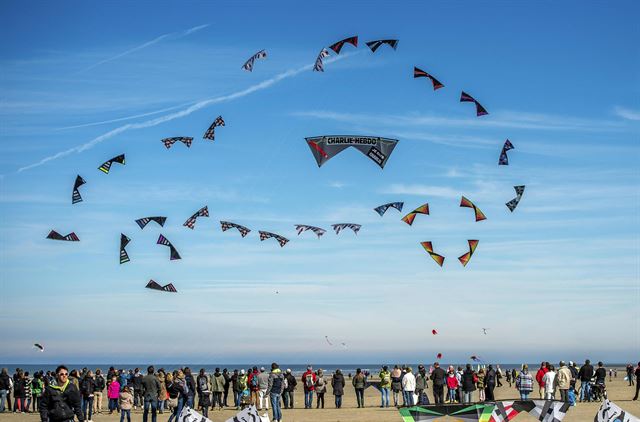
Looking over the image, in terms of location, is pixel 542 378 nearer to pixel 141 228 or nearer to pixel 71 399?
pixel 141 228

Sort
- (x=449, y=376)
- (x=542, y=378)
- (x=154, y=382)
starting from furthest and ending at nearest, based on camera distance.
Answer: (x=449, y=376), (x=542, y=378), (x=154, y=382)

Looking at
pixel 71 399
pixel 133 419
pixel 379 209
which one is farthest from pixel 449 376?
pixel 71 399

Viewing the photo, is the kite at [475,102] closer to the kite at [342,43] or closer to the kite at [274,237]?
the kite at [342,43]

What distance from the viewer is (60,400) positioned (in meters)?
12.3

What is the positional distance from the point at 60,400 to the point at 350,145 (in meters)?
13.2

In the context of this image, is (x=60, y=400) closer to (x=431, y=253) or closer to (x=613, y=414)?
(x=613, y=414)

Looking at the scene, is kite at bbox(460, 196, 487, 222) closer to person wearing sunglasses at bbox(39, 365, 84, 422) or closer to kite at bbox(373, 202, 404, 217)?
kite at bbox(373, 202, 404, 217)

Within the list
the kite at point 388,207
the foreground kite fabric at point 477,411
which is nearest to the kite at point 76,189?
the kite at point 388,207

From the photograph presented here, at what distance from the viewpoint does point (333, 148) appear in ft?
77.0

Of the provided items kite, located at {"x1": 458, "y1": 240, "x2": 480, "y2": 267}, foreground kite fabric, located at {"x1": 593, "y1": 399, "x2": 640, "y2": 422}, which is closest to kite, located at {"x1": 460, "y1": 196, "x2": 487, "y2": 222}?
kite, located at {"x1": 458, "y1": 240, "x2": 480, "y2": 267}

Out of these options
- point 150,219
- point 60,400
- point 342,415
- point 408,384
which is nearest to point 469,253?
point 408,384

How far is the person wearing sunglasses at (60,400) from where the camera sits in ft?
40.2

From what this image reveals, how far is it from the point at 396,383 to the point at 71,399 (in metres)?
18.4

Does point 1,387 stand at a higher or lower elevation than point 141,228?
lower
